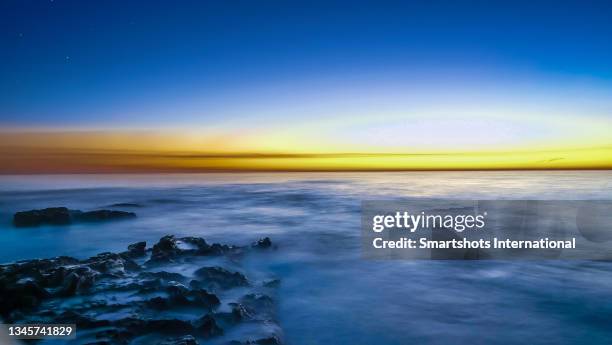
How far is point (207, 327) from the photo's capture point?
4801mm

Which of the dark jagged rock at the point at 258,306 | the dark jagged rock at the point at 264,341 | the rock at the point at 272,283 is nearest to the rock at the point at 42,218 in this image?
the rock at the point at 272,283

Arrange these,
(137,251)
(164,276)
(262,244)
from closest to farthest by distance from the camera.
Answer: (164,276) → (137,251) → (262,244)

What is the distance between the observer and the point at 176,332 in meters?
4.66

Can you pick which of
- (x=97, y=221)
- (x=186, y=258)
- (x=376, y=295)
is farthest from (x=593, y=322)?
(x=97, y=221)

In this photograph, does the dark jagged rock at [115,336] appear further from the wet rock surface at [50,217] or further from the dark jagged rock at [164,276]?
the wet rock surface at [50,217]

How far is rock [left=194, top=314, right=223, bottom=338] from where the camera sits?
187 inches

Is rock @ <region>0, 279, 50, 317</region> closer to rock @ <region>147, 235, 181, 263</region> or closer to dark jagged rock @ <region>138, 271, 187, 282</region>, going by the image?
dark jagged rock @ <region>138, 271, 187, 282</region>

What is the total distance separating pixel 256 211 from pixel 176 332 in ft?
48.5

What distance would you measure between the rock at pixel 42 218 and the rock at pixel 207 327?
10869 mm

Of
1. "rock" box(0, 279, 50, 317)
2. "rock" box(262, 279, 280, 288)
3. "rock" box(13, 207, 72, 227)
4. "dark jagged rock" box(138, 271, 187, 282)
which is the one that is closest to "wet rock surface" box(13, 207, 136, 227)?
"rock" box(13, 207, 72, 227)

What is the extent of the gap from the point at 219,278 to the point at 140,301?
1.56 m

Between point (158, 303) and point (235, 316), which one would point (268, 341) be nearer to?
point (235, 316)

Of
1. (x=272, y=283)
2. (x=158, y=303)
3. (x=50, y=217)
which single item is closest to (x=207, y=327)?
(x=158, y=303)

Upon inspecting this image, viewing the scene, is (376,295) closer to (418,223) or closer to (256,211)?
(418,223)
